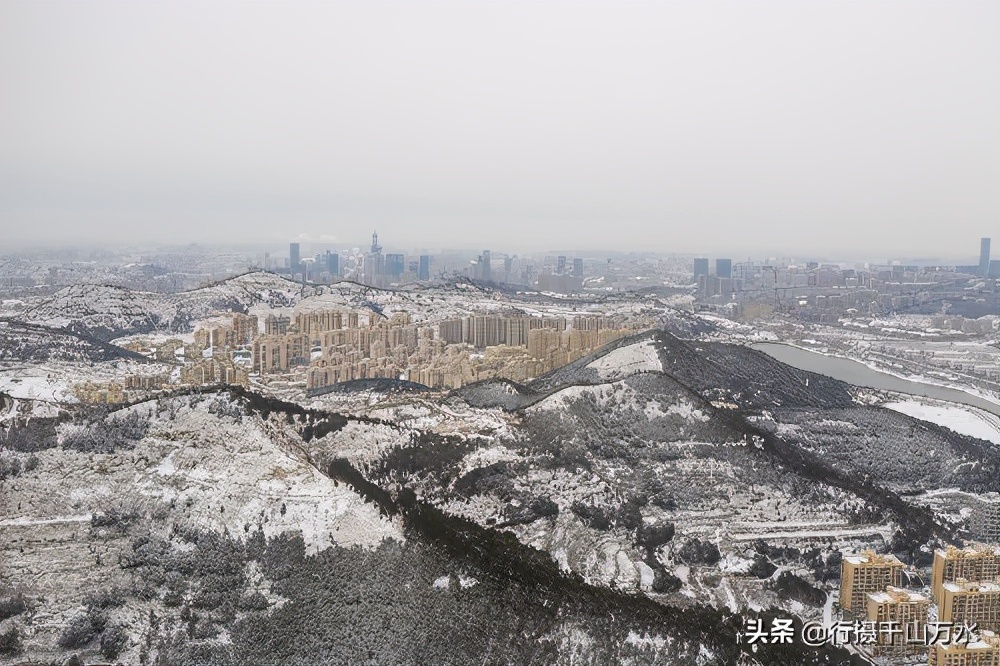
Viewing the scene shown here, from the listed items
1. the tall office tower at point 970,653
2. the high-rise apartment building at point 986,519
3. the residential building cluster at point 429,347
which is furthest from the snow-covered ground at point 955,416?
the tall office tower at point 970,653

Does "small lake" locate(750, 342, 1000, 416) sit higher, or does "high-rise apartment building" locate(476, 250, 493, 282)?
"high-rise apartment building" locate(476, 250, 493, 282)

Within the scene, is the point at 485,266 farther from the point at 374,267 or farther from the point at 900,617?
the point at 900,617

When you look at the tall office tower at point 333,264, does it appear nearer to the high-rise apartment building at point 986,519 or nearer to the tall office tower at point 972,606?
the high-rise apartment building at point 986,519

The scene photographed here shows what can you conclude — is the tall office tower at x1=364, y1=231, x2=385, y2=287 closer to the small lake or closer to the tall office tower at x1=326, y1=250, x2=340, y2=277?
the tall office tower at x1=326, y1=250, x2=340, y2=277

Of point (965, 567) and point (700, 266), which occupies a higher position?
point (700, 266)

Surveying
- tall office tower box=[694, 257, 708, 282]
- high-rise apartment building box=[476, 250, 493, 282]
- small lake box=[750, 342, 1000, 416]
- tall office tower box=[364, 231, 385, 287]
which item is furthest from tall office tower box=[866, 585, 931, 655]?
tall office tower box=[694, 257, 708, 282]

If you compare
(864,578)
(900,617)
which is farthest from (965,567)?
(900,617)
